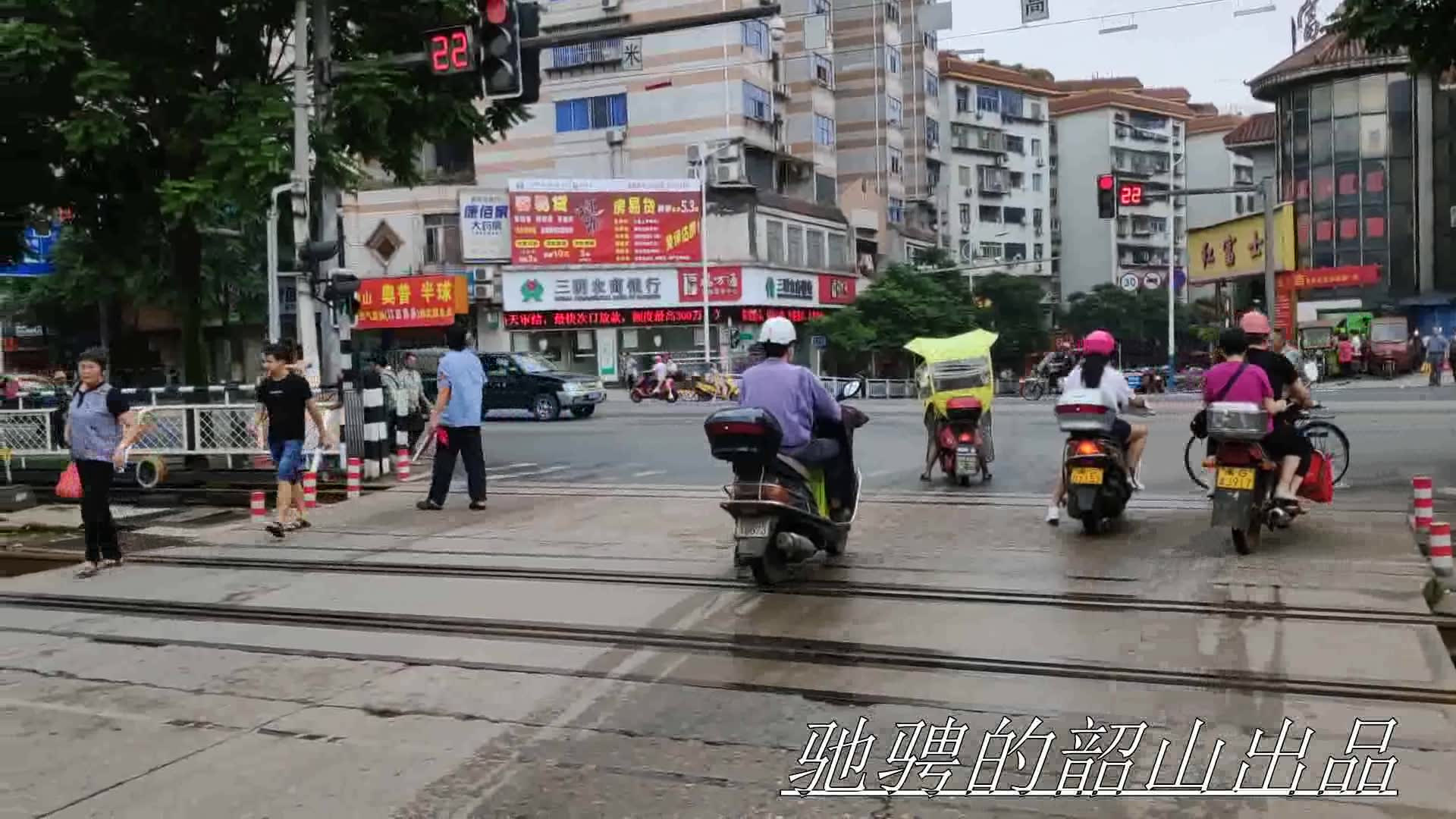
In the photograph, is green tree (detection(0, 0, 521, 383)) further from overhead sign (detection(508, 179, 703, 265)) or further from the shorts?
overhead sign (detection(508, 179, 703, 265))

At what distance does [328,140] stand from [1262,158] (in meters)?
58.5

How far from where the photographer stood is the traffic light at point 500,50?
1329 centimetres

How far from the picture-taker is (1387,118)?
162 feet

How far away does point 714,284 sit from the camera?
48.6 meters

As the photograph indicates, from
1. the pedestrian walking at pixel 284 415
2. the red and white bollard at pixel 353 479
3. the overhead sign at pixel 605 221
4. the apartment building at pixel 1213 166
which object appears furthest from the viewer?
the apartment building at pixel 1213 166

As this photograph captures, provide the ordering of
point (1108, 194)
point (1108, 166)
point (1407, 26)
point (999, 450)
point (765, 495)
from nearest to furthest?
point (765, 495) → point (1407, 26) → point (999, 450) → point (1108, 194) → point (1108, 166)

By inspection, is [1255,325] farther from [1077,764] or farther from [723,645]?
[1077,764]

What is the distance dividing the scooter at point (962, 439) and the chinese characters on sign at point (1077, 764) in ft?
26.6

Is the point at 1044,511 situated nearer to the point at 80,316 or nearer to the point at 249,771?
the point at 249,771

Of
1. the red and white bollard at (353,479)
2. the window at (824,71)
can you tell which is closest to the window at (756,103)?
the window at (824,71)

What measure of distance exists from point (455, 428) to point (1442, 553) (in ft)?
28.1

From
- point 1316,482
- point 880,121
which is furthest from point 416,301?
point 1316,482

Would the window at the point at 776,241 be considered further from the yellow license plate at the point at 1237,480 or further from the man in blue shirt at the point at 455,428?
the yellow license plate at the point at 1237,480

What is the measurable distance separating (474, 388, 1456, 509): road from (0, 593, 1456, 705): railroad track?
6199mm
